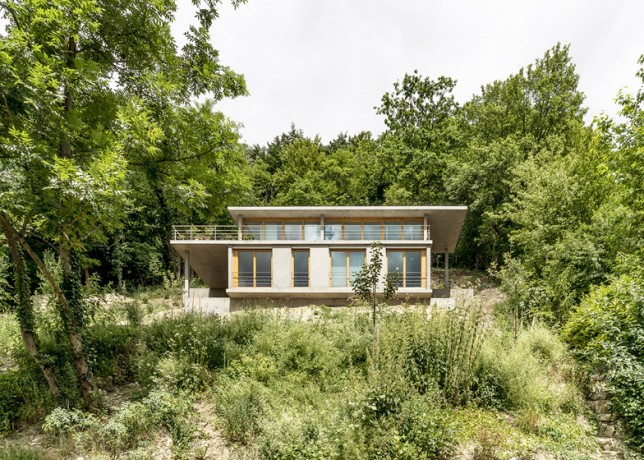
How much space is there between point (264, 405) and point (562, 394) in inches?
240

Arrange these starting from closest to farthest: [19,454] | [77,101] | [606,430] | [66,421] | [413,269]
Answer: [19,454], [66,421], [606,430], [77,101], [413,269]

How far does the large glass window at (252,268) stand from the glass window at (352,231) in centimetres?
413

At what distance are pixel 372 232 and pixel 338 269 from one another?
9.33 feet

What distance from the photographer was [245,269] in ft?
57.7

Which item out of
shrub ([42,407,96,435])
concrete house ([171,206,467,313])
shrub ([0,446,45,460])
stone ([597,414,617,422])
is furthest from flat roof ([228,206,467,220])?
shrub ([0,446,45,460])

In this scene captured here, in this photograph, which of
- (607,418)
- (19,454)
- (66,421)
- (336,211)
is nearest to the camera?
(19,454)

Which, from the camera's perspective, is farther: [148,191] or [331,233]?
[331,233]

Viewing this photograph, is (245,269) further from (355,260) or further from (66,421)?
(66,421)

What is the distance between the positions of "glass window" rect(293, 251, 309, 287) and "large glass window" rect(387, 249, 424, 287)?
13.0 feet

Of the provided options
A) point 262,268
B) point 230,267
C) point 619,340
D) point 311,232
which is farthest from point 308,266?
point 619,340

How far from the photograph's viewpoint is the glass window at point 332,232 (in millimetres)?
18859

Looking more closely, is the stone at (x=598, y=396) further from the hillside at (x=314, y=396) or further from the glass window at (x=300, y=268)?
the glass window at (x=300, y=268)

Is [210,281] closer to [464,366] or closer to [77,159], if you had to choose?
[77,159]

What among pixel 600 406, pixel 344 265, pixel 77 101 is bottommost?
pixel 600 406
